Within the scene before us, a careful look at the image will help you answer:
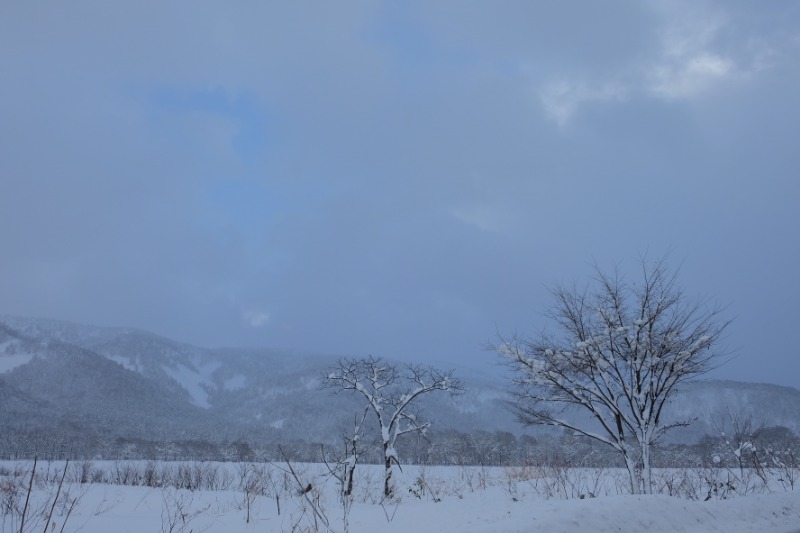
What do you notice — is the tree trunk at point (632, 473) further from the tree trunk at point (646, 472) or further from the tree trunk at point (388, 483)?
the tree trunk at point (388, 483)

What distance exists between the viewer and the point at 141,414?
187500mm

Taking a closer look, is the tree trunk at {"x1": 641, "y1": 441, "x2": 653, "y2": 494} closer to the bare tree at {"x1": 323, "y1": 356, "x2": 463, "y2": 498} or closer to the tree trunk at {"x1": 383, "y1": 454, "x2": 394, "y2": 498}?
the tree trunk at {"x1": 383, "y1": 454, "x2": 394, "y2": 498}

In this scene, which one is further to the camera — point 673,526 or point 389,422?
point 389,422

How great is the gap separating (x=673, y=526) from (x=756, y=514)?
2864 mm

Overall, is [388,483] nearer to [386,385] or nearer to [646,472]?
[386,385]

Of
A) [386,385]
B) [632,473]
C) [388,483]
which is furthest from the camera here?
[386,385]

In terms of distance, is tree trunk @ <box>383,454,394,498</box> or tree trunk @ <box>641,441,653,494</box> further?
tree trunk @ <box>383,454,394,498</box>

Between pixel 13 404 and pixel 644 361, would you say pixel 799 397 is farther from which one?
pixel 13 404

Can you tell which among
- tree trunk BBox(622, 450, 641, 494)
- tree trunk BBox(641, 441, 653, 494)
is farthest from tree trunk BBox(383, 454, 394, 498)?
tree trunk BBox(641, 441, 653, 494)

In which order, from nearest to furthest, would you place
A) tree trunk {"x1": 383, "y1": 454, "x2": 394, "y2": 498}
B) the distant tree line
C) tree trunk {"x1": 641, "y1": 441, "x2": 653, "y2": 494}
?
tree trunk {"x1": 641, "y1": 441, "x2": 653, "y2": 494} < tree trunk {"x1": 383, "y1": 454, "x2": 394, "y2": 498} < the distant tree line

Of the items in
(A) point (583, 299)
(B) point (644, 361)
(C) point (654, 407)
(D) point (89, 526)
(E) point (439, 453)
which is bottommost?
(E) point (439, 453)

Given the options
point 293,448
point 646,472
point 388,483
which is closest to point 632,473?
point 646,472

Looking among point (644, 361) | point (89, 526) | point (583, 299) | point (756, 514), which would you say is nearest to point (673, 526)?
point (756, 514)

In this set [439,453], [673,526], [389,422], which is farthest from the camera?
[439,453]
